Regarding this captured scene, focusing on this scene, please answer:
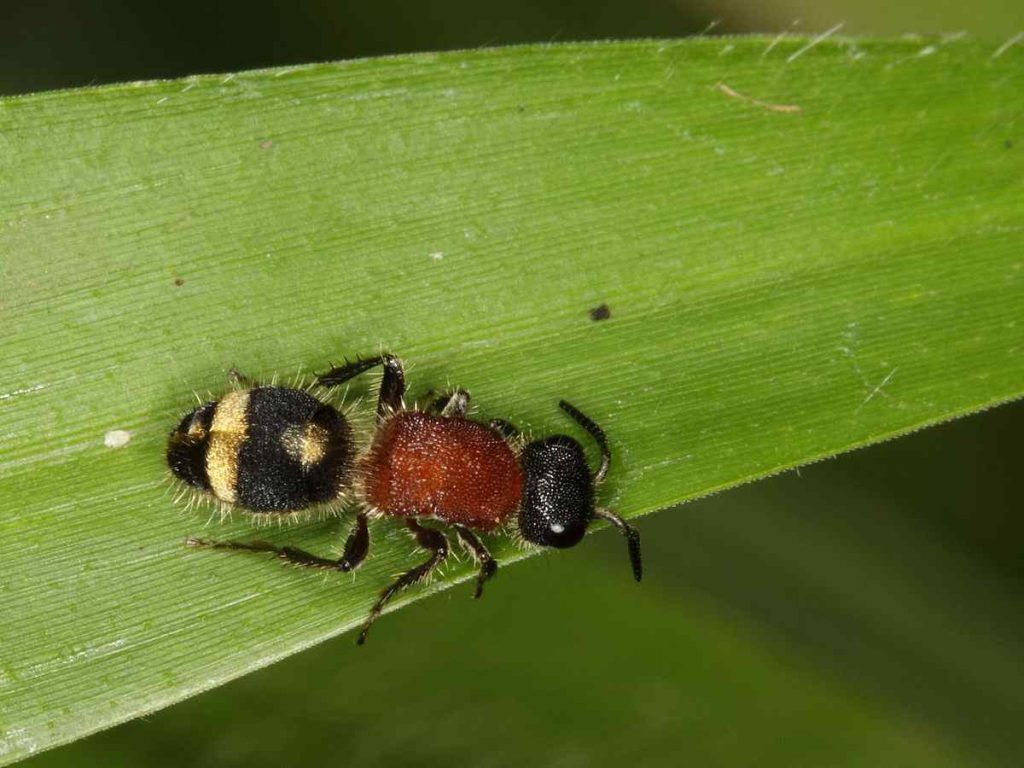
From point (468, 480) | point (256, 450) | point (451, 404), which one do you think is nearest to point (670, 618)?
point (468, 480)

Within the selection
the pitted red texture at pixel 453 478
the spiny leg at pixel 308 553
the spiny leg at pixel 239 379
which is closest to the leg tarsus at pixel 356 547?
the spiny leg at pixel 308 553

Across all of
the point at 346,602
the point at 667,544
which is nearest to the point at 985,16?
the point at 667,544

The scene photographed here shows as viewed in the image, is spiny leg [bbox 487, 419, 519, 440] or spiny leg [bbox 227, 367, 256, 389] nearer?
spiny leg [bbox 227, 367, 256, 389]

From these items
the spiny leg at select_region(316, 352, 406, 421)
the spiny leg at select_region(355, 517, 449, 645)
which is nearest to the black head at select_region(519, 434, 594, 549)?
the spiny leg at select_region(355, 517, 449, 645)

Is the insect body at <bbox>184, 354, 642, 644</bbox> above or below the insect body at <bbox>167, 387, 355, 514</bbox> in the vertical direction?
below

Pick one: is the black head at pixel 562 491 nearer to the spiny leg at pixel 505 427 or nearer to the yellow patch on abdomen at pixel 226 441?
the spiny leg at pixel 505 427

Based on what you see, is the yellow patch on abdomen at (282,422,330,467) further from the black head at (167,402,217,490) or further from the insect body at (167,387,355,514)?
the black head at (167,402,217,490)
